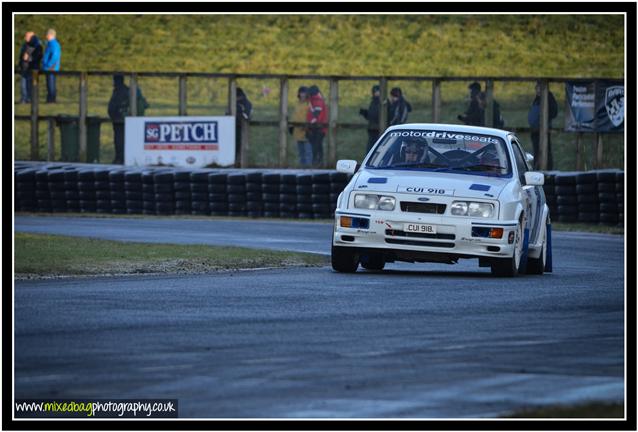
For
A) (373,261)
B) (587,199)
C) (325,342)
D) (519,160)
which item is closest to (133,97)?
(587,199)

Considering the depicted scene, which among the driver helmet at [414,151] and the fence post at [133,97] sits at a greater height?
the fence post at [133,97]

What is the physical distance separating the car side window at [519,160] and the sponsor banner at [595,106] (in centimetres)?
1341

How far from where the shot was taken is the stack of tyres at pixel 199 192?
1127 inches

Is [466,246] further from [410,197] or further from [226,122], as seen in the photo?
[226,122]

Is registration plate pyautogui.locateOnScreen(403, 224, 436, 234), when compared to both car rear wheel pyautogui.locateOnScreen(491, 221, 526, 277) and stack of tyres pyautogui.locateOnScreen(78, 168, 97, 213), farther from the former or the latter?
stack of tyres pyautogui.locateOnScreen(78, 168, 97, 213)

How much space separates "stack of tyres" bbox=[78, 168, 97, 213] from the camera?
2905cm

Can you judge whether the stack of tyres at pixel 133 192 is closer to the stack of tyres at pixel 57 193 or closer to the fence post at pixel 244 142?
the stack of tyres at pixel 57 193

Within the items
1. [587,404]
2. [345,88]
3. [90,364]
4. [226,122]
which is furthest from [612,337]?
[345,88]

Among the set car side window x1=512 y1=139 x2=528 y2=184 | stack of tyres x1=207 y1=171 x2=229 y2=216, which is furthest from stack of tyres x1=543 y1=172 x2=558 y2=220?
car side window x1=512 y1=139 x2=528 y2=184

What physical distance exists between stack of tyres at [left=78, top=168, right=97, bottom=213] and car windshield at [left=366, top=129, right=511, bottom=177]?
1416cm

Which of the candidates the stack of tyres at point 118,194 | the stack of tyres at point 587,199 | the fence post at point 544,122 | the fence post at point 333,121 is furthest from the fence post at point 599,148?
the stack of tyres at point 118,194

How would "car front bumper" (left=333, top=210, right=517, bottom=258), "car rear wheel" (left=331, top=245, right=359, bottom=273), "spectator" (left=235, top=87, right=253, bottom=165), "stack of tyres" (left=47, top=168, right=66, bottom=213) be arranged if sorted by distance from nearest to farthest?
"car front bumper" (left=333, top=210, right=517, bottom=258), "car rear wheel" (left=331, top=245, right=359, bottom=273), "stack of tyres" (left=47, top=168, right=66, bottom=213), "spectator" (left=235, top=87, right=253, bottom=165)

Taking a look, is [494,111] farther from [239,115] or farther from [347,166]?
[347,166]

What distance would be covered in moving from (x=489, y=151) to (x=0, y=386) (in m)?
8.77
